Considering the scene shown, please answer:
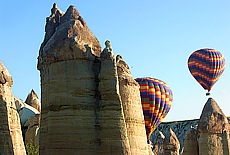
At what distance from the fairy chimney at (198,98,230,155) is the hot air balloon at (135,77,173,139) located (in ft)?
15.7

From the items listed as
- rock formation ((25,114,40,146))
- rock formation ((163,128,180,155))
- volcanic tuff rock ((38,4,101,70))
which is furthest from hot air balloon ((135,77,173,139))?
volcanic tuff rock ((38,4,101,70))

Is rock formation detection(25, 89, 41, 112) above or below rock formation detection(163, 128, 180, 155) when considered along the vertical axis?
above

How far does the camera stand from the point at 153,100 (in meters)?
30.6

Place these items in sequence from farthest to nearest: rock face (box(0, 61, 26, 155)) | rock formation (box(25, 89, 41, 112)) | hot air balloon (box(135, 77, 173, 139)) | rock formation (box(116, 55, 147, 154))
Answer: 1. rock formation (box(25, 89, 41, 112))
2. hot air balloon (box(135, 77, 173, 139))
3. rock formation (box(116, 55, 147, 154))
4. rock face (box(0, 61, 26, 155))

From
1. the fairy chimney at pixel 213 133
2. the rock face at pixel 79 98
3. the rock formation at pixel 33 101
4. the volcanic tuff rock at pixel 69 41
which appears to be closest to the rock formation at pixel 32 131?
the fairy chimney at pixel 213 133

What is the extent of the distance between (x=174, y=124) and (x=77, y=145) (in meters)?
65.0

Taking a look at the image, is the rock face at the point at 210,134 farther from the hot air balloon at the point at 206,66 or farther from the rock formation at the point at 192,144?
the hot air balloon at the point at 206,66

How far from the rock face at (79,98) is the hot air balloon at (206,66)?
29552 mm

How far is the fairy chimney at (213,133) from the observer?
24922mm

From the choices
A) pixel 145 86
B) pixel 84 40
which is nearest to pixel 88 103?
pixel 84 40

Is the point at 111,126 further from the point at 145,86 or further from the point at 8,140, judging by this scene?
the point at 145,86

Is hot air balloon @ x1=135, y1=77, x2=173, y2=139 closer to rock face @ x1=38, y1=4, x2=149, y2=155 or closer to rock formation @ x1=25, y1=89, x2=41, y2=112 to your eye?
rock formation @ x1=25, y1=89, x2=41, y2=112

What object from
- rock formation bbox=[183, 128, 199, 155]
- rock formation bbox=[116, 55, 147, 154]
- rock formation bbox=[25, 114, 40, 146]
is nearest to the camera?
rock formation bbox=[116, 55, 147, 154]

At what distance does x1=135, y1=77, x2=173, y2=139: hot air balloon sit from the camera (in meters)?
30.5
